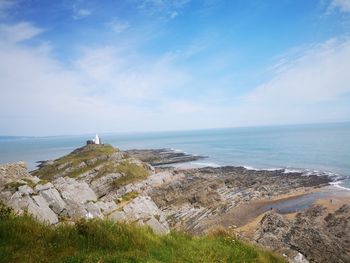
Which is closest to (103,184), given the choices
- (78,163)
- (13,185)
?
(78,163)

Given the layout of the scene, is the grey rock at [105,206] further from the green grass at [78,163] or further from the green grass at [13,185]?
the green grass at [78,163]

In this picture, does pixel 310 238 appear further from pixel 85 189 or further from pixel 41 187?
pixel 85 189

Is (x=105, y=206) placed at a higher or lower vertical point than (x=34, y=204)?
lower

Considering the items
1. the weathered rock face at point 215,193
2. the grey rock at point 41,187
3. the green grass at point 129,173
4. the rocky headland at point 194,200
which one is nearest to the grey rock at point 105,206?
the rocky headland at point 194,200

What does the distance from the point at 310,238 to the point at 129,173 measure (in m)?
35.3

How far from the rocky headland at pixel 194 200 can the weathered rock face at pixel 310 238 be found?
81 mm

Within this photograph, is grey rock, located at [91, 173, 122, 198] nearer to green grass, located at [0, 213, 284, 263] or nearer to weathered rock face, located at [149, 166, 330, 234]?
weathered rock face, located at [149, 166, 330, 234]

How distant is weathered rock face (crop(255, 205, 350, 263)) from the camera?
25328mm

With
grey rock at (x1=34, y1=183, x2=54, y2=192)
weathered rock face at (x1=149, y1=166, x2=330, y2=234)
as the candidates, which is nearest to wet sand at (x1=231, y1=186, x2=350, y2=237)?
weathered rock face at (x1=149, y1=166, x2=330, y2=234)

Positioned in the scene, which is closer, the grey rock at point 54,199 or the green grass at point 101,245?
the green grass at point 101,245

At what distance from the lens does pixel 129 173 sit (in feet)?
185

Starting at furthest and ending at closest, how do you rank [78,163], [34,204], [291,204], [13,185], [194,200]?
[78,163] → [194,200] → [291,204] → [13,185] → [34,204]

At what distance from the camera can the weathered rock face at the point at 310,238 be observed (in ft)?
83.1

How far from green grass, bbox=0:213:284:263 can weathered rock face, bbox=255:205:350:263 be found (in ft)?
39.7
